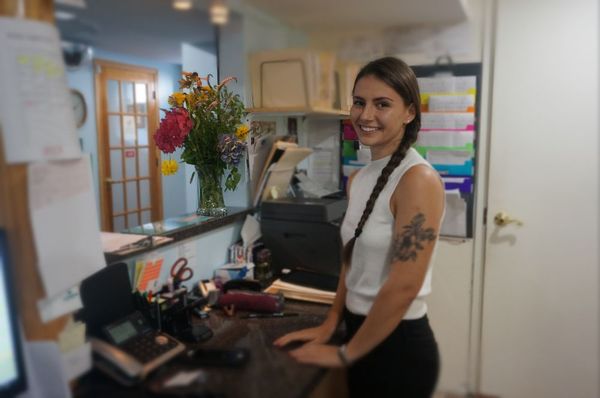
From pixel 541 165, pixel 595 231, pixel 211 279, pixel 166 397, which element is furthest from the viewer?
pixel 211 279

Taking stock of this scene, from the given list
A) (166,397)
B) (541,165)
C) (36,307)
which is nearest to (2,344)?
(36,307)

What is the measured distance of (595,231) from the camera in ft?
3.46

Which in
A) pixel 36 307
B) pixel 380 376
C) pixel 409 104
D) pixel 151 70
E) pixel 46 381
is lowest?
pixel 380 376

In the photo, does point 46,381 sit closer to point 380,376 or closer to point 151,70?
point 380,376

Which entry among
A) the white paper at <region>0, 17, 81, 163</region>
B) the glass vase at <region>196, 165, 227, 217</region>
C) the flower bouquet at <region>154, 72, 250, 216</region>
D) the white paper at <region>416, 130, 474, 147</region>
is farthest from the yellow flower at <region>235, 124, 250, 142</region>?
the white paper at <region>416, 130, 474, 147</region>

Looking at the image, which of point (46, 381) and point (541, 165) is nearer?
point (46, 381)

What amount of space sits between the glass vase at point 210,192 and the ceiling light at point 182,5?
0.40 meters

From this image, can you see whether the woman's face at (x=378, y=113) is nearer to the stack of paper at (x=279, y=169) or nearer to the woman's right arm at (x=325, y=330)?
the woman's right arm at (x=325, y=330)

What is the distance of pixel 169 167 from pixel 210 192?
0.46ft

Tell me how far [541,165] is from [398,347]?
723 mm

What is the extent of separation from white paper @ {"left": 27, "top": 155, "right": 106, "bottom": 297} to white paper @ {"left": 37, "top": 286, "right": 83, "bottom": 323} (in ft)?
0.08

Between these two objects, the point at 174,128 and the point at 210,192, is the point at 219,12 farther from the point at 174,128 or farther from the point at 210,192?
the point at 210,192

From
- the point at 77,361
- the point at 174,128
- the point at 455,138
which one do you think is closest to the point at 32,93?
the point at 77,361

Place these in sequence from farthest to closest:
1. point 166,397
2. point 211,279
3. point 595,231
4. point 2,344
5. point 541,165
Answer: point 211,279 → point 541,165 → point 595,231 → point 166,397 → point 2,344
